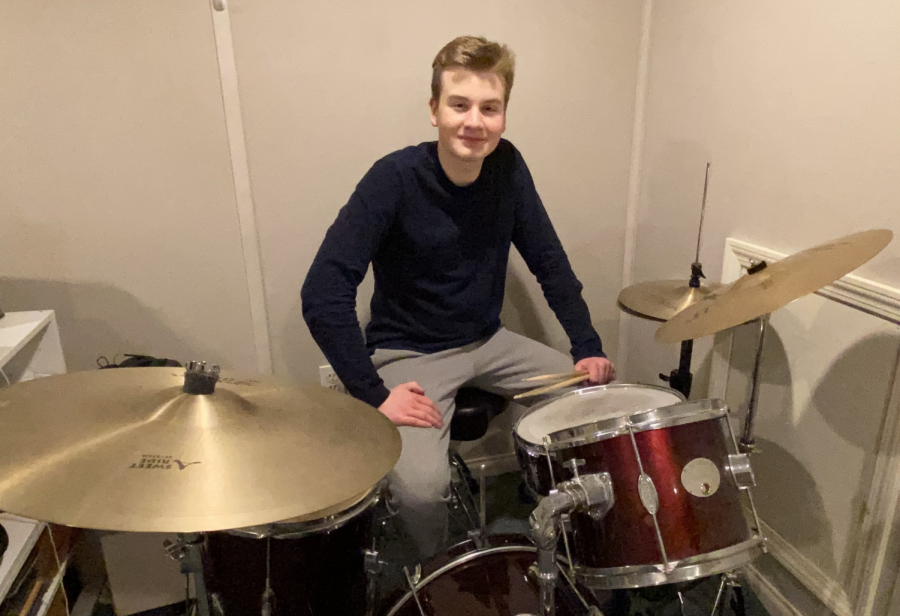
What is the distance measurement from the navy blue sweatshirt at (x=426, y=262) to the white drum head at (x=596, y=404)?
1.07 feet

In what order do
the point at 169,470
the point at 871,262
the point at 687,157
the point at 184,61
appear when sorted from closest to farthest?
the point at 169,470, the point at 871,262, the point at 184,61, the point at 687,157

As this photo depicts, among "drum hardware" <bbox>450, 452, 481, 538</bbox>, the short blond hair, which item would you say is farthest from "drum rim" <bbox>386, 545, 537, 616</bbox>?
the short blond hair

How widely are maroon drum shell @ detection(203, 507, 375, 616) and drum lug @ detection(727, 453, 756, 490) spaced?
64cm

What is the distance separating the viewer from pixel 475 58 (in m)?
1.30

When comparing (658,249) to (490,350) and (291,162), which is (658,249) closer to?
(490,350)

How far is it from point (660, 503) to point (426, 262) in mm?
778

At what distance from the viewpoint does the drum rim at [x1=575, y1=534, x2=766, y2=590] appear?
37.9 inches

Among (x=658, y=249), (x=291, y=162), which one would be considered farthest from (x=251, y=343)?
(x=658, y=249)

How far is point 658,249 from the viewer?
1850mm

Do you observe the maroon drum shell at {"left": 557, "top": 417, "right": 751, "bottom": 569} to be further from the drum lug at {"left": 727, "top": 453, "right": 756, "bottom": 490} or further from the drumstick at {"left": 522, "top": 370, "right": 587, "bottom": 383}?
the drumstick at {"left": 522, "top": 370, "right": 587, "bottom": 383}

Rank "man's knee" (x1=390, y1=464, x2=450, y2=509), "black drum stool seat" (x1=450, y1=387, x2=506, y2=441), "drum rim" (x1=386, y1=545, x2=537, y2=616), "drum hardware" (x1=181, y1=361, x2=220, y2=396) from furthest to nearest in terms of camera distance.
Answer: "black drum stool seat" (x1=450, y1=387, x2=506, y2=441), "man's knee" (x1=390, y1=464, x2=450, y2=509), "drum rim" (x1=386, y1=545, x2=537, y2=616), "drum hardware" (x1=181, y1=361, x2=220, y2=396)

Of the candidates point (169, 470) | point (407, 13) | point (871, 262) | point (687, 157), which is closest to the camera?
point (169, 470)

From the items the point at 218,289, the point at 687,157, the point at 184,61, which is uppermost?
the point at 184,61

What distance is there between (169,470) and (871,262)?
126 cm
